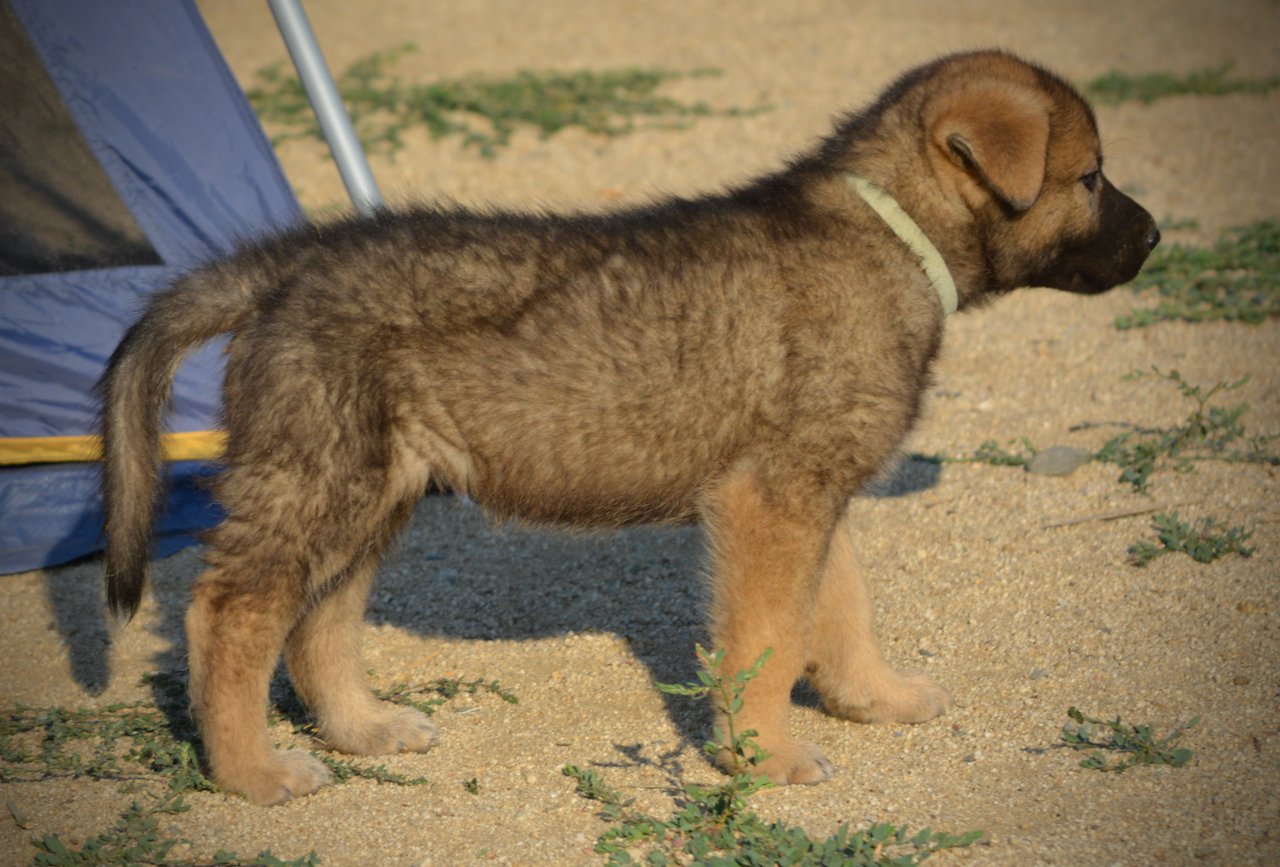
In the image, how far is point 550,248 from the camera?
3.97 m

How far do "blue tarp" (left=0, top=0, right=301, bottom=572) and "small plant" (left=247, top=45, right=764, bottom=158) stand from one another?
4.15 meters

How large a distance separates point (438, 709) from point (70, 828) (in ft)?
4.07

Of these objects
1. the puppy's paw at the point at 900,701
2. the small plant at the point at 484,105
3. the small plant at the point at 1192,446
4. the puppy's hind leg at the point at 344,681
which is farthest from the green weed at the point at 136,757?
the small plant at the point at 484,105

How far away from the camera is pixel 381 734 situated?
4.28 metres

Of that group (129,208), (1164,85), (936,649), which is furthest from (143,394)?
(1164,85)

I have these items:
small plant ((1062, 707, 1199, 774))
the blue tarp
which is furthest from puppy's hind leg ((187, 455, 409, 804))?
small plant ((1062, 707, 1199, 774))

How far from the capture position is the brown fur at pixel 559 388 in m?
3.76

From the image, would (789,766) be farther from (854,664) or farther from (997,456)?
(997,456)

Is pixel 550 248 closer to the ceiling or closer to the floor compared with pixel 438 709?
closer to the ceiling

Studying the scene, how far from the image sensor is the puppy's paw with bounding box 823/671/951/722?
13.9 feet

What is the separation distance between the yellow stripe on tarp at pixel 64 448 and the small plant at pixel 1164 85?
8.49 meters

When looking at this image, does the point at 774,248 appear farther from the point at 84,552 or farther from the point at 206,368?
the point at 84,552

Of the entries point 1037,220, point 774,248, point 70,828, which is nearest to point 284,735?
point 70,828

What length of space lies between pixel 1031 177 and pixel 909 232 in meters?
0.39
